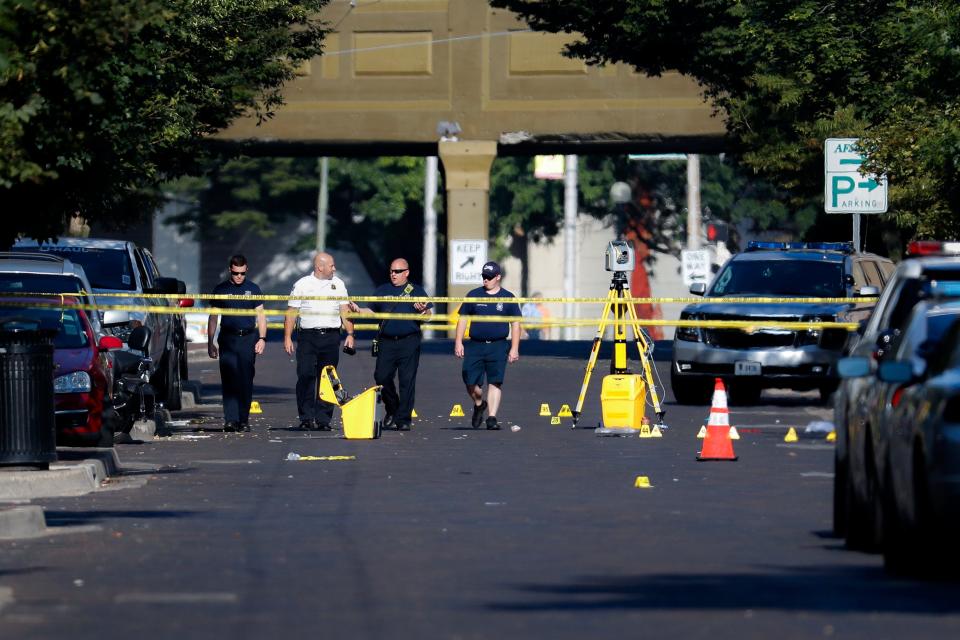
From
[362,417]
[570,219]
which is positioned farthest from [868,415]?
[570,219]

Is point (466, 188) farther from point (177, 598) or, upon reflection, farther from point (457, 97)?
point (177, 598)

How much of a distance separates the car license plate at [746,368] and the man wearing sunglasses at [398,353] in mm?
4669

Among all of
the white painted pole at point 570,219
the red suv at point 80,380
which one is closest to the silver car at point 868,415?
the red suv at point 80,380

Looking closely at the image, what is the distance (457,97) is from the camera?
171ft

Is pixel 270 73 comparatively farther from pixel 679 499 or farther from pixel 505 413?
pixel 679 499

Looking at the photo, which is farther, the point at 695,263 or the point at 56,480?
the point at 695,263

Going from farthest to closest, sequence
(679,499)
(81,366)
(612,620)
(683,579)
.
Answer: (81,366)
(679,499)
(683,579)
(612,620)

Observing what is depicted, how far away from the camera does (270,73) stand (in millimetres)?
29469

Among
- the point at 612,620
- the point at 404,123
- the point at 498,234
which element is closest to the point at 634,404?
the point at 612,620

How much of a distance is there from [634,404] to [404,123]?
A: 2904 centimetres

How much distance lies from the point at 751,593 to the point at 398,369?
14.4 meters

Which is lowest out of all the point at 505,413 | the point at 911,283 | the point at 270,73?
the point at 505,413

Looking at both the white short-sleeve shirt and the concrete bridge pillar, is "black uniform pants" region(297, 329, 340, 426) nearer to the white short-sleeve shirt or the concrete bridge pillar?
the white short-sleeve shirt

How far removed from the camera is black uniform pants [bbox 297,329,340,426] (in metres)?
24.9
